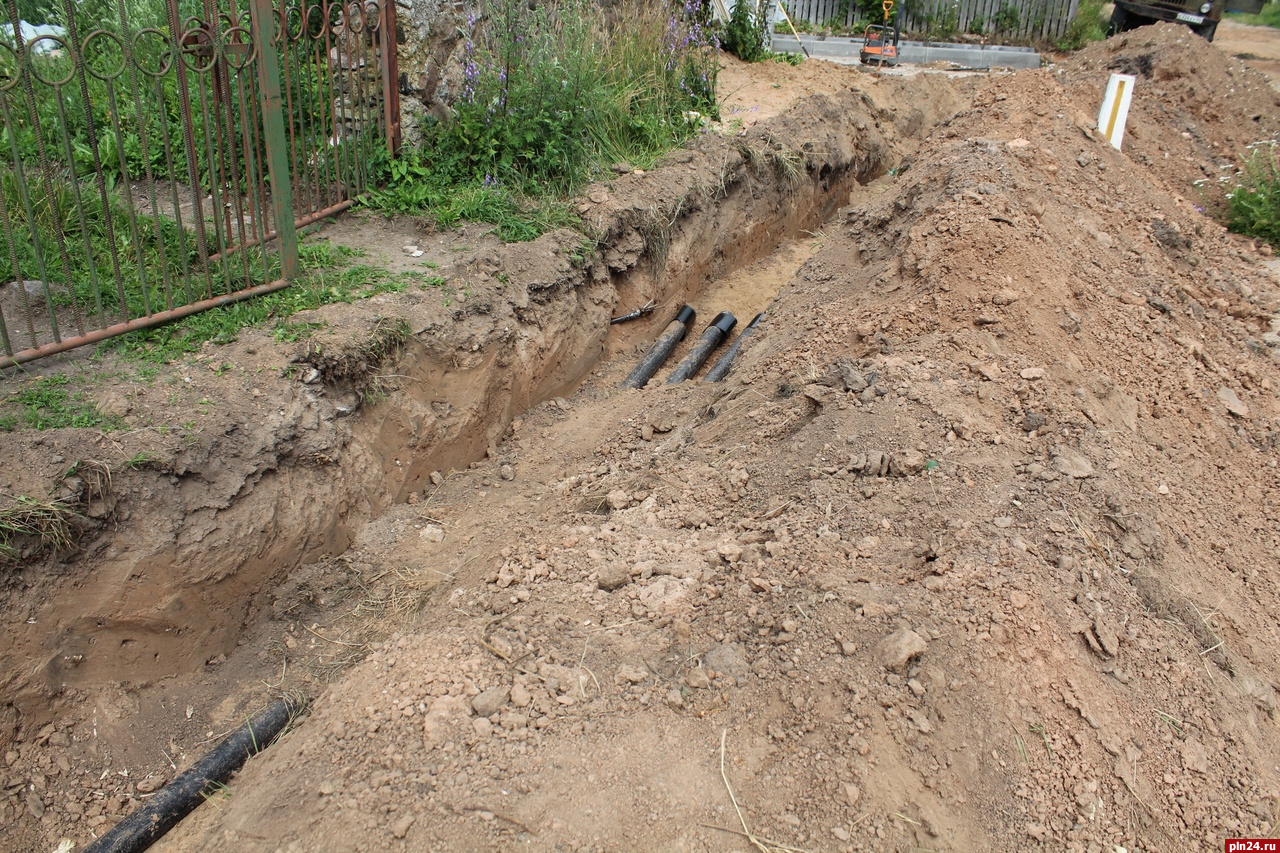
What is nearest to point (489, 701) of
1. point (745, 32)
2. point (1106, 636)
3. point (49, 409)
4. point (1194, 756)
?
point (1106, 636)

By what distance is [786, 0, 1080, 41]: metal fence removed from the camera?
13.9 meters

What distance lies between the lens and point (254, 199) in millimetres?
4391

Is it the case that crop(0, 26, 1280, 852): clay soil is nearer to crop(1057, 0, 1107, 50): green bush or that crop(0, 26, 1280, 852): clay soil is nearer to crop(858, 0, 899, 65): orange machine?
crop(858, 0, 899, 65): orange machine

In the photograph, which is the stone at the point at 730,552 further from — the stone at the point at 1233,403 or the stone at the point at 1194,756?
the stone at the point at 1233,403

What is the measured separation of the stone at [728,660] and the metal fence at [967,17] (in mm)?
13402

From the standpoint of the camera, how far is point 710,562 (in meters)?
3.25

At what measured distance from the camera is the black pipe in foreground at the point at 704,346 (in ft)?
19.4

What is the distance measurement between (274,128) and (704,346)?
3146 millimetres

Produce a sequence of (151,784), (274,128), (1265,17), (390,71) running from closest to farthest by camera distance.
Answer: (151,784) < (274,128) < (390,71) < (1265,17)

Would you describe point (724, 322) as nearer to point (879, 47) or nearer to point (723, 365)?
point (723, 365)

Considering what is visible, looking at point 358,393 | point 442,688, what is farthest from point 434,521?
point 442,688

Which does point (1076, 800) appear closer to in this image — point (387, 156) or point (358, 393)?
point (358, 393)

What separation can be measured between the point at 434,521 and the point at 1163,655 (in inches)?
128

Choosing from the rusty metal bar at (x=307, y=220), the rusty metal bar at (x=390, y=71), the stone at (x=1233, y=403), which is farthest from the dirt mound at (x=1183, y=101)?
the rusty metal bar at (x=307, y=220)
